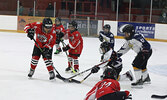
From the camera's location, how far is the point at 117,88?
2486 mm

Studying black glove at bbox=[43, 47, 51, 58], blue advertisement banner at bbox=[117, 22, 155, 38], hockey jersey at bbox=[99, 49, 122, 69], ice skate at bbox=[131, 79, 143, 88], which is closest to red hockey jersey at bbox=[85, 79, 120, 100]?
hockey jersey at bbox=[99, 49, 122, 69]

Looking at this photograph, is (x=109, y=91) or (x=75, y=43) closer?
(x=109, y=91)

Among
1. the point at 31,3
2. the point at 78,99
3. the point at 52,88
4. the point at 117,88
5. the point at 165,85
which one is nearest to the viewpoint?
the point at 117,88

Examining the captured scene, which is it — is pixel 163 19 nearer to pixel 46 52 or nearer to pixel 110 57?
pixel 110 57

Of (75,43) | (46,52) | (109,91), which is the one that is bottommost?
(109,91)

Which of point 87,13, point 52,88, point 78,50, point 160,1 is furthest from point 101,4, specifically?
point 52,88

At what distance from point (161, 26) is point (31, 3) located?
665cm

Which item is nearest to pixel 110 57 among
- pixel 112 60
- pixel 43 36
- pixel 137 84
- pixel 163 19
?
pixel 112 60

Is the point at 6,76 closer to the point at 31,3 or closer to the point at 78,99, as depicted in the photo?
the point at 78,99

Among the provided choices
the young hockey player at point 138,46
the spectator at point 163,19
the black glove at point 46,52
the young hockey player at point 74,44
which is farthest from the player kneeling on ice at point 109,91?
the spectator at point 163,19

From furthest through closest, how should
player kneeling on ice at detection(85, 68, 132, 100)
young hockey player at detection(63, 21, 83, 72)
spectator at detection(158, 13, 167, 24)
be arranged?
1. spectator at detection(158, 13, 167, 24)
2. young hockey player at detection(63, 21, 83, 72)
3. player kneeling on ice at detection(85, 68, 132, 100)

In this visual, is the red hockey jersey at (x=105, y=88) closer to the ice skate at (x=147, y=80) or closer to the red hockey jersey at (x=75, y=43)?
the ice skate at (x=147, y=80)

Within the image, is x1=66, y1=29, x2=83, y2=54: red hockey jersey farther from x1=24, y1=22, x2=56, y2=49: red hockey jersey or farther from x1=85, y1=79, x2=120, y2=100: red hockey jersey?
x1=85, y1=79, x2=120, y2=100: red hockey jersey

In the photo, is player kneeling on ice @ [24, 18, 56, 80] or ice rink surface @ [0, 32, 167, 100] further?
player kneeling on ice @ [24, 18, 56, 80]
